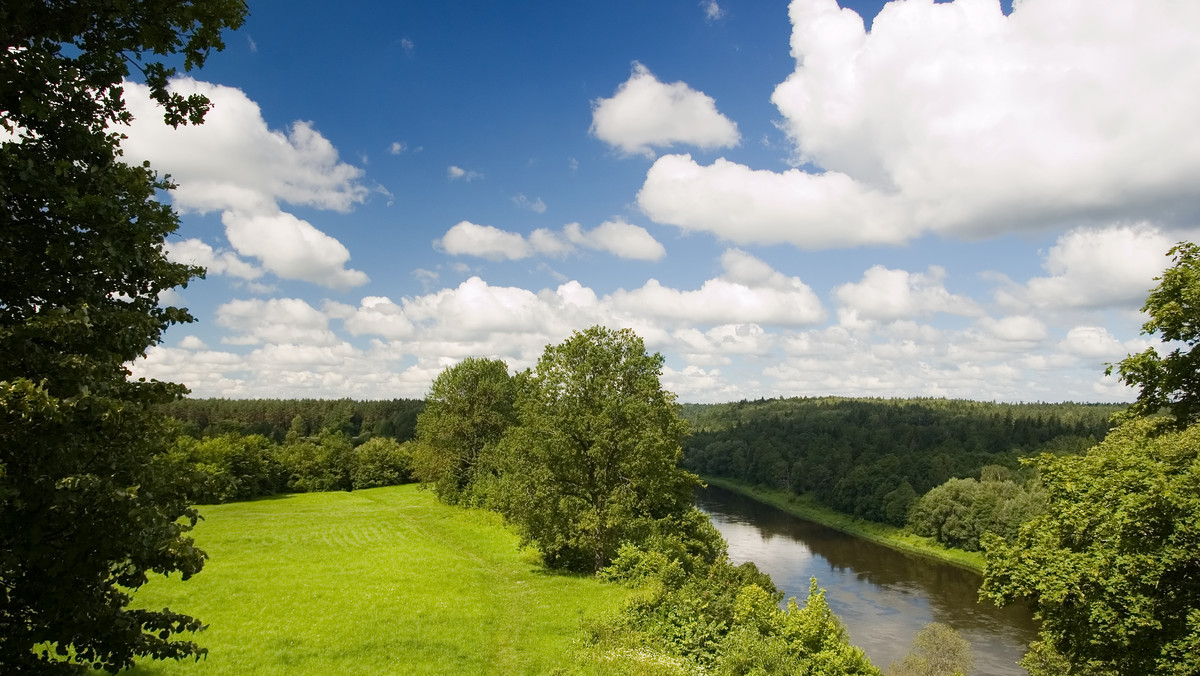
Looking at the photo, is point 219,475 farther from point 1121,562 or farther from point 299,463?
point 299,463

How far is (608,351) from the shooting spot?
111 ft

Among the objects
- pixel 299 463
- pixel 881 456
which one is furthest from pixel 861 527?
pixel 299 463

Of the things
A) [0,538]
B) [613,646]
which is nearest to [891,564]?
[613,646]

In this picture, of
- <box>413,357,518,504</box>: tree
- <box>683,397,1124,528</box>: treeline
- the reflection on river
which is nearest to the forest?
the reflection on river

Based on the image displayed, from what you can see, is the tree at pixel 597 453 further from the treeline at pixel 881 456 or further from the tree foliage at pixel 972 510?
the treeline at pixel 881 456

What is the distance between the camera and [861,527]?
9862cm

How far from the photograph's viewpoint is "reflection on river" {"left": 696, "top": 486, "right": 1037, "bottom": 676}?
47188 millimetres

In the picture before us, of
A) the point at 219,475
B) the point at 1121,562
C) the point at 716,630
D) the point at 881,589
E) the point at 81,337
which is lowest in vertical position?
the point at 881,589

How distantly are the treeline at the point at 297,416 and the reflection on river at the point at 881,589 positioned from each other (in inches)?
3599

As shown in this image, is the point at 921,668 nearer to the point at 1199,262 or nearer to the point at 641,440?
the point at 641,440

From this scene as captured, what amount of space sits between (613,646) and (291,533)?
41539 mm

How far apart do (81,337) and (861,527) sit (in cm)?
10873

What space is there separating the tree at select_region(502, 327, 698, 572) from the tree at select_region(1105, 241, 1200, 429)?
19.5 meters

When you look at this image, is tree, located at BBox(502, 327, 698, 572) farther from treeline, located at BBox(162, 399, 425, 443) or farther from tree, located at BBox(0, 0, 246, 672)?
treeline, located at BBox(162, 399, 425, 443)
